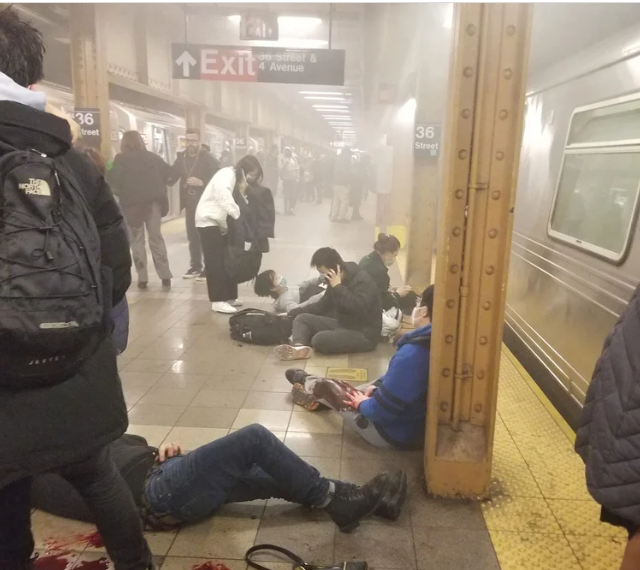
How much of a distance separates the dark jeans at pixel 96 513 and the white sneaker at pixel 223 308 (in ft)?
14.1

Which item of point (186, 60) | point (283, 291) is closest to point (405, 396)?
point (283, 291)

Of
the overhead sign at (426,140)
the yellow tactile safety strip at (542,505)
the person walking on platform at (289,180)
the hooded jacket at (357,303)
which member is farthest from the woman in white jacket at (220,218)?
the person walking on platform at (289,180)

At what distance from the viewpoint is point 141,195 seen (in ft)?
23.1

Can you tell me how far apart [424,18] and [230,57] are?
2.84m

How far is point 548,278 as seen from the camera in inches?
180

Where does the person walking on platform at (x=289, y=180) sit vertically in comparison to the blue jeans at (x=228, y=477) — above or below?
above

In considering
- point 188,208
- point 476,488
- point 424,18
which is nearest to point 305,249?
point 188,208

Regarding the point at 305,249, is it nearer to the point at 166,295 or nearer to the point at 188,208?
the point at 188,208

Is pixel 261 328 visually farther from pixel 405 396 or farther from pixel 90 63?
pixel 90 63

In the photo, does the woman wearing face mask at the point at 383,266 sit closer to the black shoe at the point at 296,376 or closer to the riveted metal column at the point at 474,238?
the black shoe at the point at 296,376

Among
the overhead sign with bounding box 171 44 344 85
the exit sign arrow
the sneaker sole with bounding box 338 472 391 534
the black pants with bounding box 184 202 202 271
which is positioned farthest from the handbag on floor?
the exit sign arrow

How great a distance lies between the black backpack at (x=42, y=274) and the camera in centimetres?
134

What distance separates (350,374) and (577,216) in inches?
83.6

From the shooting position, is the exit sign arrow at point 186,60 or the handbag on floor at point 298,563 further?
the exit sign arrow at point 186,60
